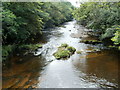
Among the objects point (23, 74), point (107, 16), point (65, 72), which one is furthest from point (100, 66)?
point (107, 16)

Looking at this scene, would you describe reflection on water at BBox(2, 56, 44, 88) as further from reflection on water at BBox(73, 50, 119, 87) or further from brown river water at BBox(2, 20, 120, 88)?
reflection on water at BBox(73, 50, 119, 87)

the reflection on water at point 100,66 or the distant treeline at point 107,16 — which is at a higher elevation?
the distant treeline at point 107,16

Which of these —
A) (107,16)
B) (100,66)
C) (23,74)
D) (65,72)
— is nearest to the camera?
(23,74)

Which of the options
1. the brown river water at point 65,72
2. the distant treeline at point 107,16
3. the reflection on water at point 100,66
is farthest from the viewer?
the distant treeline at point 107,16

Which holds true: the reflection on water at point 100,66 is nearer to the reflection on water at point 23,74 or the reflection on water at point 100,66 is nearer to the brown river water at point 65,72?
the brown river water at point 65,72

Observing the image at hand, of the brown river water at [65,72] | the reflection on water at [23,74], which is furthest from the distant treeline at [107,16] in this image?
the reflection on water at [23,74]

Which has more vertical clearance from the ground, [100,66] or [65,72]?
[100,66]

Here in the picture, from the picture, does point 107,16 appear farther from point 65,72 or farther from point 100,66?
point 65,72

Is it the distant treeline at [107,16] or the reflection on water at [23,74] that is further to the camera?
the distant treeline at [107,16]

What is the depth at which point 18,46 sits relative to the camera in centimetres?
1334

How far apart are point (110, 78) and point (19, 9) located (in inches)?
393

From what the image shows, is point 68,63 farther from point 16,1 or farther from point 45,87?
point 16,1

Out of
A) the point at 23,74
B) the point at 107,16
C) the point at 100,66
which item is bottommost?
the point at 23,74

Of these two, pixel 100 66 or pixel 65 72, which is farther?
pixel 100 66
